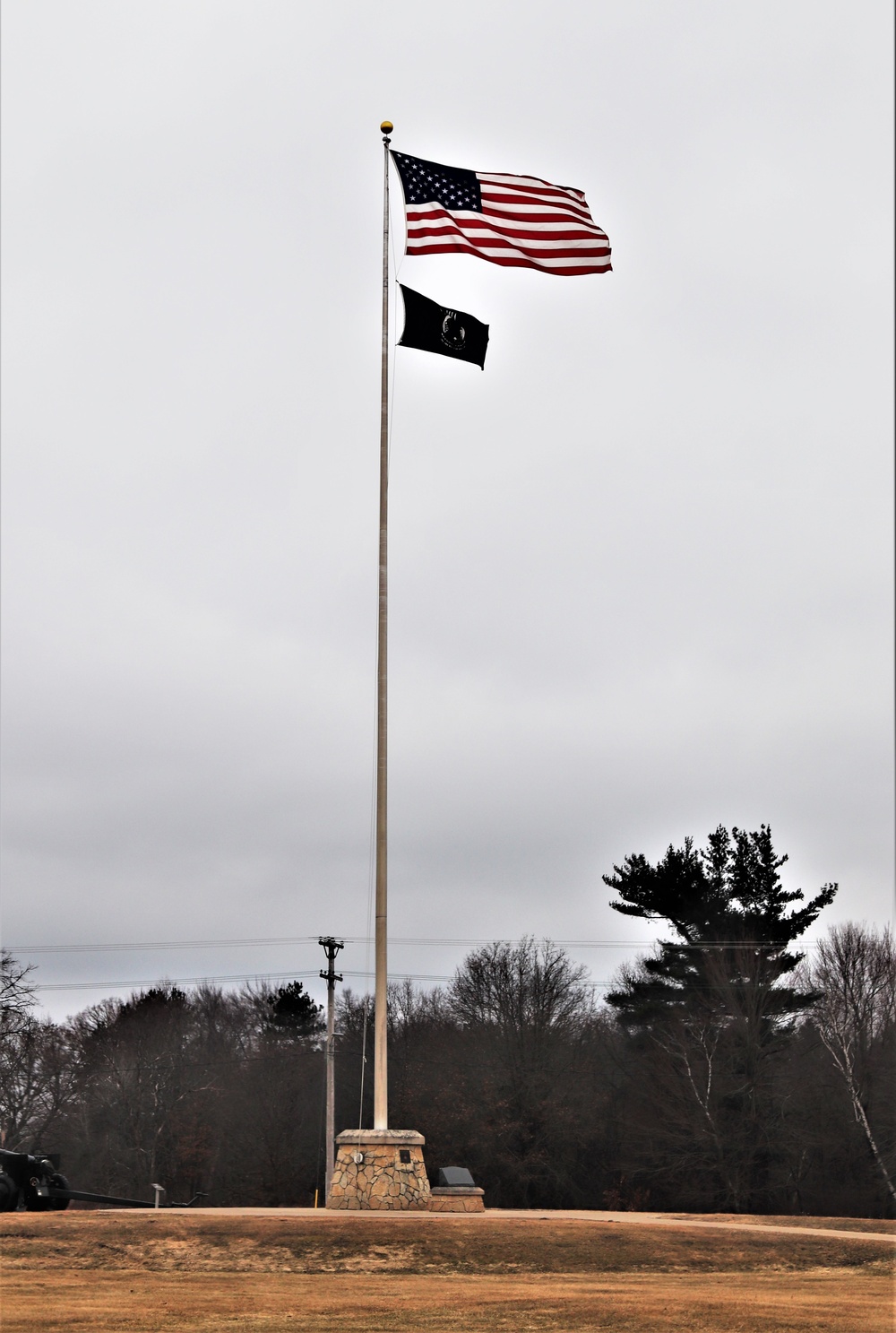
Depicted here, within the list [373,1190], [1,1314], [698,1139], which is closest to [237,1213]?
[373,1190]

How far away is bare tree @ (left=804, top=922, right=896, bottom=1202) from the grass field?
90.8 ft

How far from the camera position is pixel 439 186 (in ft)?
66.9

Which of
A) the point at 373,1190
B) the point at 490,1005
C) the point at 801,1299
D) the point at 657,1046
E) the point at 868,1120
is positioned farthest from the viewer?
the point at 490,1005

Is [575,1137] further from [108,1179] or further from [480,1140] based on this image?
[108,1179]

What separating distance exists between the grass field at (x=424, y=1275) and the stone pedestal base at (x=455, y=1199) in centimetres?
86

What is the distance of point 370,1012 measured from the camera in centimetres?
5744

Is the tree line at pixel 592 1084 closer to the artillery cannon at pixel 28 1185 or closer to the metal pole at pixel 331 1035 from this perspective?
the metal pole at pixel 331 1035

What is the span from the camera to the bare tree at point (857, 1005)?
4550 centimetres

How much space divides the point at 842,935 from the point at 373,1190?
3537 cm

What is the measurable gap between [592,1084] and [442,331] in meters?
38.7

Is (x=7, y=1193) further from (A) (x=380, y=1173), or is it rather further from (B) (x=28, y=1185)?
(A) (x=380, y=1173)

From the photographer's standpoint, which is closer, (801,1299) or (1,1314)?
(1,1314)

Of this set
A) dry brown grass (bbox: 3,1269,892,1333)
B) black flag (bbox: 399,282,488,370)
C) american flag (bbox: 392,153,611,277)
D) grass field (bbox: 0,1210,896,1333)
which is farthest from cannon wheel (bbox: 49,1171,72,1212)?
american flag (bbox: 392,153,611,277)

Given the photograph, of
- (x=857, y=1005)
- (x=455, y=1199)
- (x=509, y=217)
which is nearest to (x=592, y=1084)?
(x=857, y=1005)
